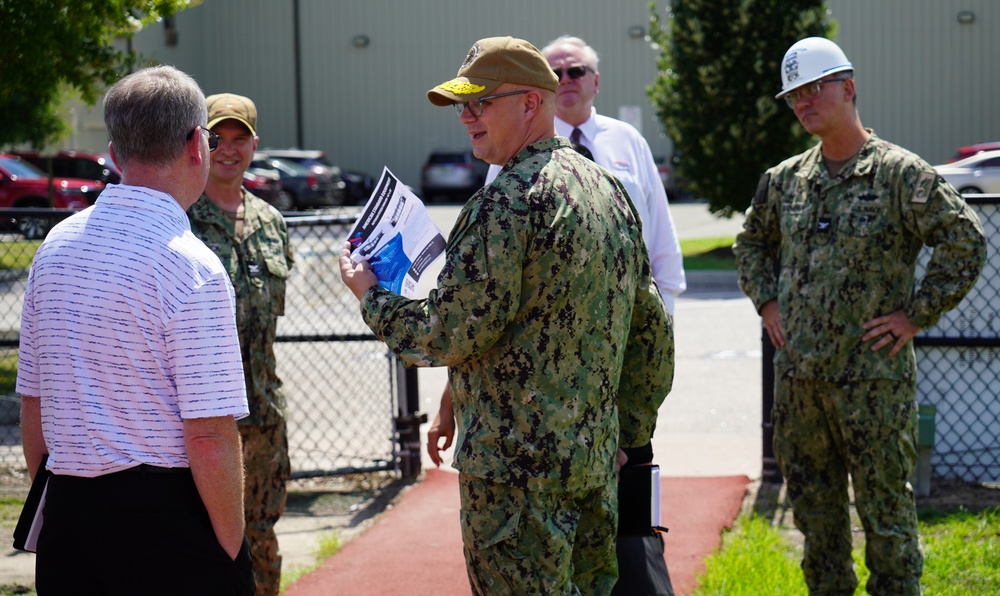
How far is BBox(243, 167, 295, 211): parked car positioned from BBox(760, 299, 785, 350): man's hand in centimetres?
2533

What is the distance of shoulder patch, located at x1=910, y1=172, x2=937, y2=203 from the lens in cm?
384

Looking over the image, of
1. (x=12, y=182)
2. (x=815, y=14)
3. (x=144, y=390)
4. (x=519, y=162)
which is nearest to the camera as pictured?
(x=144, y=390)

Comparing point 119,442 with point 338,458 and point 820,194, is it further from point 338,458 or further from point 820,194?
point 338,458

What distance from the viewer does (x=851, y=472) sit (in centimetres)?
402

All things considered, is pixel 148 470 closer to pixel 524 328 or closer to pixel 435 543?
pixel 524 328

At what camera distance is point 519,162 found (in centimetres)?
275

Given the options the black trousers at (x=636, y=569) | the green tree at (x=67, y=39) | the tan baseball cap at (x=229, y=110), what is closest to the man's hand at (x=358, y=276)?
the black trousers at (x=636, y=569)

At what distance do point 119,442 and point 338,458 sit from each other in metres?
4.37

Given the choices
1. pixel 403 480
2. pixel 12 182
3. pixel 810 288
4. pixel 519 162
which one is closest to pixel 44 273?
pixel 519 162

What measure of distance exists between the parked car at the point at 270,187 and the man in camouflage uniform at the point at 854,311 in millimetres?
25554

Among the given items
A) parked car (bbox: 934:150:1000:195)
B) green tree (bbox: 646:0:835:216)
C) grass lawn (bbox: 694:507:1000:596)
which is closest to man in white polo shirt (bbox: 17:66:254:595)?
grass lawn (bbox: 694:507:1000:596)

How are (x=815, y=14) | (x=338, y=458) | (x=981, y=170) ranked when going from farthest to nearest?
(x=981, y=170)
(x=815, y=14)
(x=338, y=458)

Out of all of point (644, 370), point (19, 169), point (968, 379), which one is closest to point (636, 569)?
point (644, 370)

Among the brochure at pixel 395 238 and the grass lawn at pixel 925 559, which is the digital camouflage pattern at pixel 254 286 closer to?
the brochure at pixel 395 238
